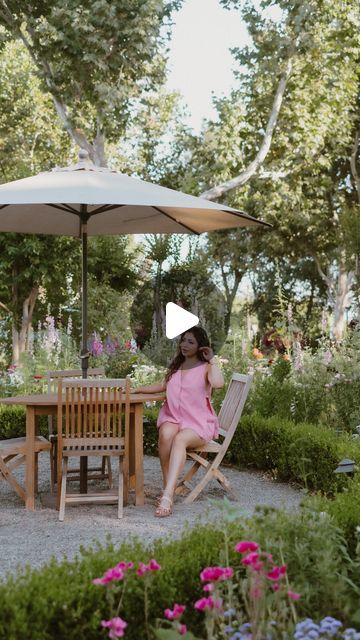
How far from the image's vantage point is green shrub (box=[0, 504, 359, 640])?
3023mm

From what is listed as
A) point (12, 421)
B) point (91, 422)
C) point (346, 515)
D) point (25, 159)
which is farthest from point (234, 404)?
point (25, 159)

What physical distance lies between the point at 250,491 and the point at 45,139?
2430 cm

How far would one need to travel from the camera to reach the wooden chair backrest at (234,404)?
259 inches

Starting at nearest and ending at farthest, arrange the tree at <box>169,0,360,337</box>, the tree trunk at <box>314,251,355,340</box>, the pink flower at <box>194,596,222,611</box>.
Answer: the pink flower at <box>194,596,222,611</box>
the tree at <box>169,0,360,337</box>
the tree trunk at <box>314,251,355,340</box>

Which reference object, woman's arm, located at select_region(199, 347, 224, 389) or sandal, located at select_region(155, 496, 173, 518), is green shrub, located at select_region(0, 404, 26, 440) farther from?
sandal, located at select_region(155, 496, 173, 518)

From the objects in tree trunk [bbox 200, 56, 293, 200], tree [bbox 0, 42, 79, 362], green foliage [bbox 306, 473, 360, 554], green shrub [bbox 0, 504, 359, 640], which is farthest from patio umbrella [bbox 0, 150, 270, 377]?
tree trunk [bbox 200, 56, 293, 200]

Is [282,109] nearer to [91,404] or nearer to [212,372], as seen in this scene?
[212,372]

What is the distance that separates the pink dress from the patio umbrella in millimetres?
949

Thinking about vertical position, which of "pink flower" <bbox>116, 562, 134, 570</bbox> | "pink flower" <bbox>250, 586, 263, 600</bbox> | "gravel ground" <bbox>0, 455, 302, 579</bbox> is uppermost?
"pink flower" <bbox>116, 562, 134, 570</bbox>

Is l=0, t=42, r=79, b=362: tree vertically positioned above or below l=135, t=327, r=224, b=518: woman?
above

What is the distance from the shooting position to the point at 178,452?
6.31 meters

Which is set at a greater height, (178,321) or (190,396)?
(178,321)

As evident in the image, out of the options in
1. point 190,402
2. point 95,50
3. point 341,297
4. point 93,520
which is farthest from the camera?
point 341,297

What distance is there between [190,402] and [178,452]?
47 centimetres
